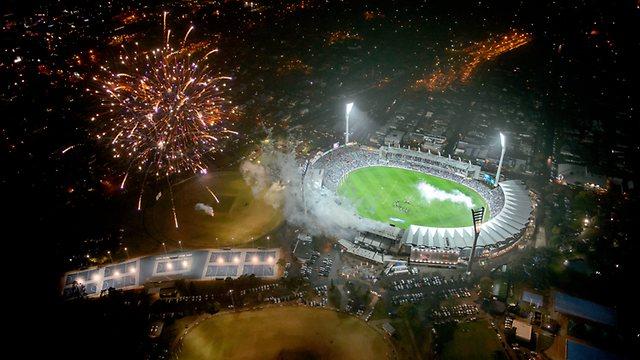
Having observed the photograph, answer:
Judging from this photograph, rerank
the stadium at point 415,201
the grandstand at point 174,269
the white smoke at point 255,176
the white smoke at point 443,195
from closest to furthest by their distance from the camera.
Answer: the grandstand at point 174,269 → the stadium at point 415,201 → the white smoke at point 443,195 → the white smoke at point 255,176

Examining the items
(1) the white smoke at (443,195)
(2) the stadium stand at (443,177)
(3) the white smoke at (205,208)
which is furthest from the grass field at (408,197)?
(3) the white smoke at (205,208)

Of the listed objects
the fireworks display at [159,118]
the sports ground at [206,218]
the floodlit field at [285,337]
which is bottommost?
the floodlit field at [285,337]

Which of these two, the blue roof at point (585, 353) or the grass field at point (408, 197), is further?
the grass field at point (408, 197)

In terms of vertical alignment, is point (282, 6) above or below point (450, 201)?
above

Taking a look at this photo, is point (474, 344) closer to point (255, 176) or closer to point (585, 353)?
point (585, 353)

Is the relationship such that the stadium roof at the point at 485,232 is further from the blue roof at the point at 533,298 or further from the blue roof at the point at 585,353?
the blue roof at the point at 585,353

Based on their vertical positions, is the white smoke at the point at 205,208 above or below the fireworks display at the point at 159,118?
below

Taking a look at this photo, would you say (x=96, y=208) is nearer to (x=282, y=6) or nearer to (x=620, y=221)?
(x=620, y=221)

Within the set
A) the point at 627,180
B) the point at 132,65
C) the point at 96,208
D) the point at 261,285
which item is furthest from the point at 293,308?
the point at 132,65
